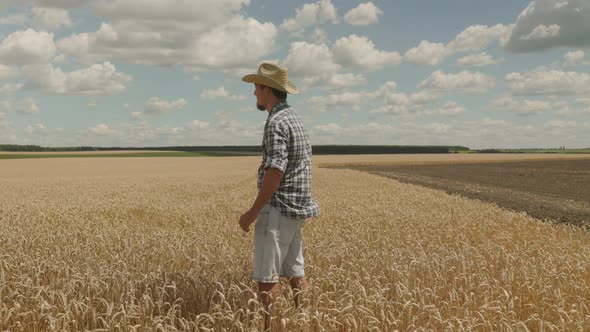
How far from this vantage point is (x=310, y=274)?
619 centimetres

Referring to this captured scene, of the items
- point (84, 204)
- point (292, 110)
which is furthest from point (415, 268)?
point (84, 204)

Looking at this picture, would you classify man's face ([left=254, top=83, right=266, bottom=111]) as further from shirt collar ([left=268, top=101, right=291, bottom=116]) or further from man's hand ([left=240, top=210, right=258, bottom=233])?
man's hand ([left=240, top=210, right=258, bottom=233])

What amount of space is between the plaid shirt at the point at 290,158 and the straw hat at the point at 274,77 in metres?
0.18

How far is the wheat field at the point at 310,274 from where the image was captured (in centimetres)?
450

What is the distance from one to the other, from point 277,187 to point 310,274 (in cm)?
218

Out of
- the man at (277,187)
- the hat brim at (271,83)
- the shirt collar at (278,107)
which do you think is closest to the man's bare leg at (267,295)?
the man at (277,187)

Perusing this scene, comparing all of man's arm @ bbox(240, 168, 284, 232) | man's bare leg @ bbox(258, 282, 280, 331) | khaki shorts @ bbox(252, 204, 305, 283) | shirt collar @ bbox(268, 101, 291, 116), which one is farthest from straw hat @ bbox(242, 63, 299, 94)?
man's bare leg @ bbox(258, 282, 280, 331)

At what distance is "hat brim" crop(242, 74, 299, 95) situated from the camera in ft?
15.2

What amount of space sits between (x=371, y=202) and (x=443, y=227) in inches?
225

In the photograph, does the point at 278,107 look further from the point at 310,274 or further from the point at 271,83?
the point at 310,274

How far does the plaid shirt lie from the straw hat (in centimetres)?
18

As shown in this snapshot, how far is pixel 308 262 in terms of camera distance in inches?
267

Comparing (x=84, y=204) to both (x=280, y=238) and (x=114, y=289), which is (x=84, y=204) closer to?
(x=114, y=289)

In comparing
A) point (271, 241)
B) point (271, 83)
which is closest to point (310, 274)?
point (271, 241)
